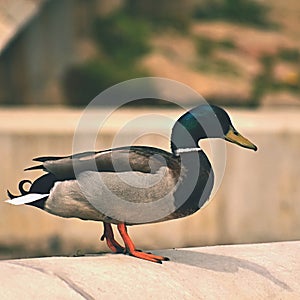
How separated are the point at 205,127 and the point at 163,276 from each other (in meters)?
0.74

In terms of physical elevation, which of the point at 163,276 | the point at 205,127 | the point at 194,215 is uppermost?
the point at 205,127

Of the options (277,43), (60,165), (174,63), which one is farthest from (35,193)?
(277,43)

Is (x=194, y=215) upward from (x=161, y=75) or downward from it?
downward

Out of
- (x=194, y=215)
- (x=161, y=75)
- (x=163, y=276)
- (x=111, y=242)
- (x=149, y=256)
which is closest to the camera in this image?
A: (x=163, y=276)

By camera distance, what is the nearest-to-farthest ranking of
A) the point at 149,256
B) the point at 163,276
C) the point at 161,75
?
1. the point at 163,276
2. the point at 149,256
3. the point at 161,75

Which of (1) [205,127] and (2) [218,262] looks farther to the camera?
(1) [205,127]

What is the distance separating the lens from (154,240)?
9.84 m

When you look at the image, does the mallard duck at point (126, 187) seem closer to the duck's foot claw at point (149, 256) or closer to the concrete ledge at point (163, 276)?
the duck's foot claw at point (149, 256)

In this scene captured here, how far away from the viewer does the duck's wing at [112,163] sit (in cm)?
425

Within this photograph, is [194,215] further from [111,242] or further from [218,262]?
[218,262]

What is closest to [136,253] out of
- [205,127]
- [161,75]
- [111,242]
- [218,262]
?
[111,242]

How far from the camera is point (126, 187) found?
166 inches

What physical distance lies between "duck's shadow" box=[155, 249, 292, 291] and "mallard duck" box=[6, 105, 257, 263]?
13cm

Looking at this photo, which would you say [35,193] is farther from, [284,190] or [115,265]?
[284,190]
